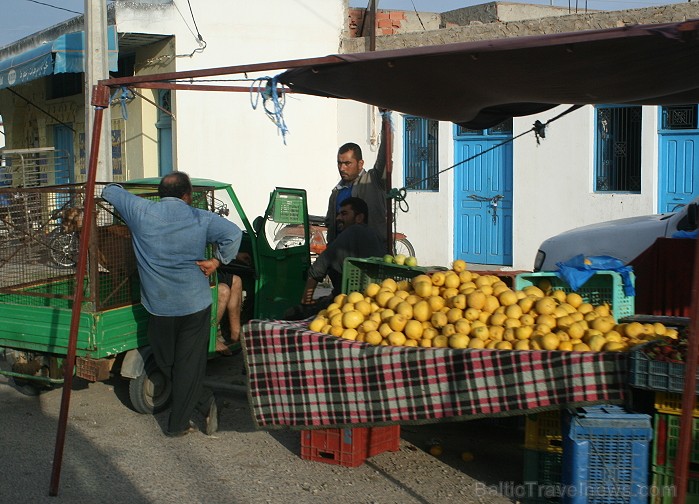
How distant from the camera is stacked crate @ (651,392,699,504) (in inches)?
176

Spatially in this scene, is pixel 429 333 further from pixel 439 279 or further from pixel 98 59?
pixel 98 59

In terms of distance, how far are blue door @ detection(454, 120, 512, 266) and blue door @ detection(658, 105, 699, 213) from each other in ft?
8.28

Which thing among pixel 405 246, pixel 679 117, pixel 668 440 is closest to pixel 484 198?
pixel 405 246

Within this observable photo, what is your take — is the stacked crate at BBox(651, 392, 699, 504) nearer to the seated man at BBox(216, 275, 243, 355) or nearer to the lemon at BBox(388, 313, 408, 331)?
the lemon at BBox(388, 313, 408, 331)

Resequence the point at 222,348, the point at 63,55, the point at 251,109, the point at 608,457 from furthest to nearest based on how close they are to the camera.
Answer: the point at 251,109 → the point at 63,55 → the point at 222,348 → the point at 608,457

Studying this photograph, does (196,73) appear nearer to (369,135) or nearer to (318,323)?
(318,323)

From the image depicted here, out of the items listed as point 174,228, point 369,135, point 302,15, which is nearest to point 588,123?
point 369,135

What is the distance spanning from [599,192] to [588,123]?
0.99 m

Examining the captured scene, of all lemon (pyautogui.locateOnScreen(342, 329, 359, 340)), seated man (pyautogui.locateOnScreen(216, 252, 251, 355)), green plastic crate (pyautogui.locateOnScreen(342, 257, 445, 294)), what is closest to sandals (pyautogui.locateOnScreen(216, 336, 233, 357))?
seated man (pyautogui.locateOnScreen(216, 252, 251, 355))

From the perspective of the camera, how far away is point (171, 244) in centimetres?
596

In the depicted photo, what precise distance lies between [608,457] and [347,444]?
1.72 metres

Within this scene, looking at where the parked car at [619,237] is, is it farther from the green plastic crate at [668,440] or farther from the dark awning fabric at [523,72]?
the green plastic crate at [668,440]

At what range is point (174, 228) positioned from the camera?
5953 mm

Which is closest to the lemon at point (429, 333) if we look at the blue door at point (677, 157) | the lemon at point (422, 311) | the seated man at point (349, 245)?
the lemon at point (422, 311)
